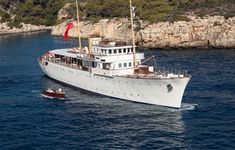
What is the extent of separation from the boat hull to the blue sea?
1145mm

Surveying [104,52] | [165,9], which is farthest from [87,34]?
[104,52]

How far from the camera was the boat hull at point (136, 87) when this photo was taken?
6419cm

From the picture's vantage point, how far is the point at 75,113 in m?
64.5

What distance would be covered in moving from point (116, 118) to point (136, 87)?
8491mm

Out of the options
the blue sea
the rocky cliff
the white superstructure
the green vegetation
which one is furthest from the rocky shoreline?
the white superstructure

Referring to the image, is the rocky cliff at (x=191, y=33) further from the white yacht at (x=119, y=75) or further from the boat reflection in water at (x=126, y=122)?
the boat reflection in water at (x=126, y=122)

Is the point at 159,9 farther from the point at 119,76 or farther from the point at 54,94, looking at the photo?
the point at 119,76

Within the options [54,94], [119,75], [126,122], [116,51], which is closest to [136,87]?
[119,75]

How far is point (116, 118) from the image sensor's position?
199 ft

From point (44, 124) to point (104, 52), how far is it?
19638 mm

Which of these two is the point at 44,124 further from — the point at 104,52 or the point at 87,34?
the point at 87,34

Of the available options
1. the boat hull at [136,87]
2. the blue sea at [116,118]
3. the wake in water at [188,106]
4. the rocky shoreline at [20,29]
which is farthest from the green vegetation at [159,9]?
the wake in water at [188,106]

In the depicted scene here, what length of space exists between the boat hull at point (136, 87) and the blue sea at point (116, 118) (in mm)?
1145

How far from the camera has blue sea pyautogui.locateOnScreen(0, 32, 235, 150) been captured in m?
52.0
